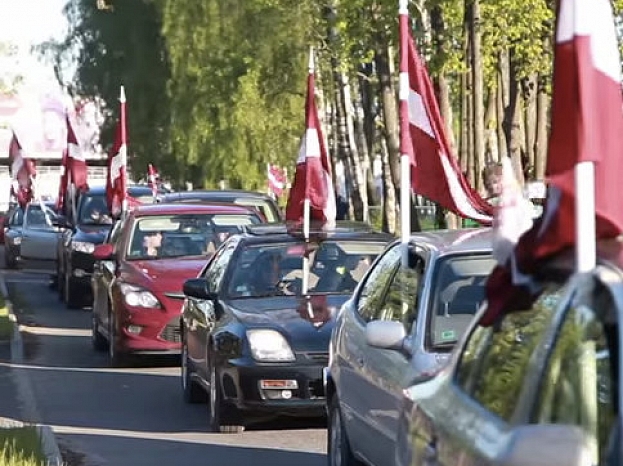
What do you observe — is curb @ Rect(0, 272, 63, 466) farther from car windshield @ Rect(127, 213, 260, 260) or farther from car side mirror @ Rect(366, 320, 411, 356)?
car side mirror @ Rect(366, 320, 411, 356)

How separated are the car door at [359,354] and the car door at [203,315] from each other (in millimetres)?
3172

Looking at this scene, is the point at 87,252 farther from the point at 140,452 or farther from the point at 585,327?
the point at 585,327

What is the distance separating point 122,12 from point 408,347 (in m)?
48.4

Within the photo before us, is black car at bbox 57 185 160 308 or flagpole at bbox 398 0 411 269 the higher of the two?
flagpole at bbox 398 0 411 269

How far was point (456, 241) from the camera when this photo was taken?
9.33 m

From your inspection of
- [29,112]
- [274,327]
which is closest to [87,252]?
[274,327]

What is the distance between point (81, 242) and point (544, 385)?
Result: 2137 centimetres

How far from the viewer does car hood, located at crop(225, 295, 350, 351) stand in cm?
1230

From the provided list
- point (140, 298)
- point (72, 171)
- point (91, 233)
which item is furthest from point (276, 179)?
point (140, 298)

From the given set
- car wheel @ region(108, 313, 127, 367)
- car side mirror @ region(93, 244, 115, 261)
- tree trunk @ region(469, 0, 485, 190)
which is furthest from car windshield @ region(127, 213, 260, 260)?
tree trunk @ region(469, 0, 485, 190)

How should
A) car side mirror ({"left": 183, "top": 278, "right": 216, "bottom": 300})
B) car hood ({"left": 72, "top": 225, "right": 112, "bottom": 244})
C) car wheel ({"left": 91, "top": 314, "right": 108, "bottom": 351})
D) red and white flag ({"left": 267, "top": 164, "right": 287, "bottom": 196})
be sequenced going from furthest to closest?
red and white flag ({"left": 267, "top": 164, "right": 287, "bottom": 196}) → car hood ({"left": 72, "top": 225, "right": 112, "bottom": 244}) → car wheel ({"left": 91, "top": 314, "right": 108, "bottom": 351}) → car side mirror ({"left": 183, "top": 278, "right": 216, "bottom": 300})

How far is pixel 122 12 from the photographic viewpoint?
5597 centimetres

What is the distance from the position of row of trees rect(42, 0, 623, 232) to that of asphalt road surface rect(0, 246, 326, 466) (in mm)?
12278

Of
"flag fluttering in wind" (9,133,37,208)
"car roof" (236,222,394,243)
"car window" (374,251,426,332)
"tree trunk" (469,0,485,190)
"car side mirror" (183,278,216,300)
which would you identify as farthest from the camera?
"flag fluttering in wind" (9,133,37,208)
